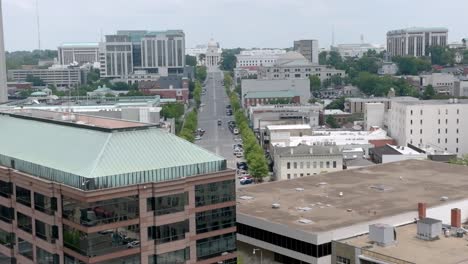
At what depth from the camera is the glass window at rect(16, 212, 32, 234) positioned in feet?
119

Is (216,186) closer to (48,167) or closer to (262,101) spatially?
(48,167)

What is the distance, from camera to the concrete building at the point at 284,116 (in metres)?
118

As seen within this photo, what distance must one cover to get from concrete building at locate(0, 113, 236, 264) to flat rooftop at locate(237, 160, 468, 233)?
9828 mm

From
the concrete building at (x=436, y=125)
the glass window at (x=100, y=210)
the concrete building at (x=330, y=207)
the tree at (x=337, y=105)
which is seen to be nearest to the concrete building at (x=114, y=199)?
the glass window at (x=100, y=210)

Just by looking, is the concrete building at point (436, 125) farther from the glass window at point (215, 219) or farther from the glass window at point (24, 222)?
the glass window at point (24, 222)

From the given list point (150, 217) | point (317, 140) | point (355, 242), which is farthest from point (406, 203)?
point (317, 140)

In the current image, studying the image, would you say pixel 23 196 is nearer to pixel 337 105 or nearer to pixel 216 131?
pixel 216 131

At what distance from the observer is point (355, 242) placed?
41.2 metres

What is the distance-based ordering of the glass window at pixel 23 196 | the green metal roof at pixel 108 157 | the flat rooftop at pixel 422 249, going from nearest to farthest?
the green metal roof at pixel 108 157 < the glass window at pixel 23 196 < the flat rooftop at pixel 422 249

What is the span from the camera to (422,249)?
3959 cm

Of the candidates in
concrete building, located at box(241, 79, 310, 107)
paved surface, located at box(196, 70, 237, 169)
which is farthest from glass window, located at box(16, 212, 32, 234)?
concrete building, located at box(241, 79, 310, 107)

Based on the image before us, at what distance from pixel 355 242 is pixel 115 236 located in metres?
16.3

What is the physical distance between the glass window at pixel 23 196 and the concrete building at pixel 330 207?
1609 cm

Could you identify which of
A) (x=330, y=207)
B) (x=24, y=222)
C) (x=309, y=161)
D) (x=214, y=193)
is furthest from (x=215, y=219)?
(x=309, y=161)
